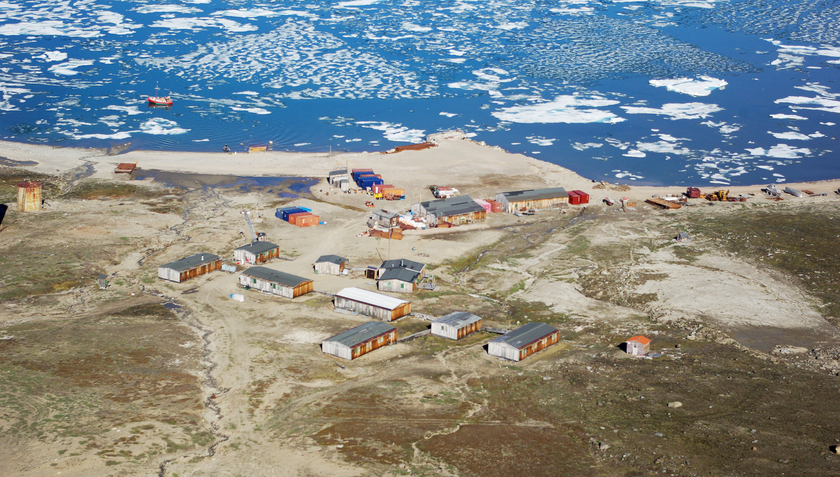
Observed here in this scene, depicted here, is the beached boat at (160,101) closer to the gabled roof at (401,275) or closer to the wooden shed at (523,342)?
the gabled roof at (401,275)

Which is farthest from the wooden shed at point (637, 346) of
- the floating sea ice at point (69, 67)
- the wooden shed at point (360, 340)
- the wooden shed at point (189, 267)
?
the floating sea ice at point (69, 67)

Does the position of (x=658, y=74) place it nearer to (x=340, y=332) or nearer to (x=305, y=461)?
(x=340, y=332)

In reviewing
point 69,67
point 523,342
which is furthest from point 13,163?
point 523,342

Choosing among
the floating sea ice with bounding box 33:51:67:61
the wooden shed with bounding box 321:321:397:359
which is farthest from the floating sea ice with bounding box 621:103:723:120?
the floating sea ice with bounding box 33:51:67:61

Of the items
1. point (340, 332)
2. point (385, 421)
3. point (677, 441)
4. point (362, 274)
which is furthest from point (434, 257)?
point (677, 441)

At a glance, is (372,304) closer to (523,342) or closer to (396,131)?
(523,342)

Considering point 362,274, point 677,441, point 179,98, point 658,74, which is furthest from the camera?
point 658,74

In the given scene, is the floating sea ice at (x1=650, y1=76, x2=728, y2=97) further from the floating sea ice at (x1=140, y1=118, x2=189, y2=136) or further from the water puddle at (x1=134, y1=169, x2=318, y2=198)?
the floating sea ice at (x1=140, y1=118, x2=189, y2=136)
